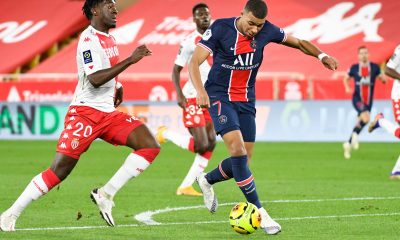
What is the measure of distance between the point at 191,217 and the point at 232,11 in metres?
24.5

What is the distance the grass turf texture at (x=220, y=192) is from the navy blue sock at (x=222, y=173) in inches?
15.2

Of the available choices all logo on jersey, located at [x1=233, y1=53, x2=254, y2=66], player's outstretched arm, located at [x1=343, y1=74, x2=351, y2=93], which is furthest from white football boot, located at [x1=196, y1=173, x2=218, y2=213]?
player's outstretched arm, located at [x1=343, y1=74, x2=351, y2=93]

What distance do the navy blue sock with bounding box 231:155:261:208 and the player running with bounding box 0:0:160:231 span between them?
77 cm

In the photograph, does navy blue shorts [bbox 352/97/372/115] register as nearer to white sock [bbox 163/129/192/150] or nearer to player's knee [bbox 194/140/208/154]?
white sock [bbox 163/129/192/150]

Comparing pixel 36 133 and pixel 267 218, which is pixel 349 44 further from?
pixel 267 218

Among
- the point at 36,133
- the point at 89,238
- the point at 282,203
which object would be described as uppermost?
the point at 89,238

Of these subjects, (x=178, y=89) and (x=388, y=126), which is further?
(x=388, y=126)

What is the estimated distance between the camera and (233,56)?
938 centimetres

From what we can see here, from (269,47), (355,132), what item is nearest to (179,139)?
(355,132)

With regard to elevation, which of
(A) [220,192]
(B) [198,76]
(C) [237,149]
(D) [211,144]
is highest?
(B) [198,76]

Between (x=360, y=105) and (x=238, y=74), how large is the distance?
13.0 m

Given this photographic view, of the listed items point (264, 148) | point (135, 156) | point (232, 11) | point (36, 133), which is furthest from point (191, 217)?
point (232, 11)

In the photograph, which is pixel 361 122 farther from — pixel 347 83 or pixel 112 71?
pixel 112 71

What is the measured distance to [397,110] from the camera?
14453 millimetres
